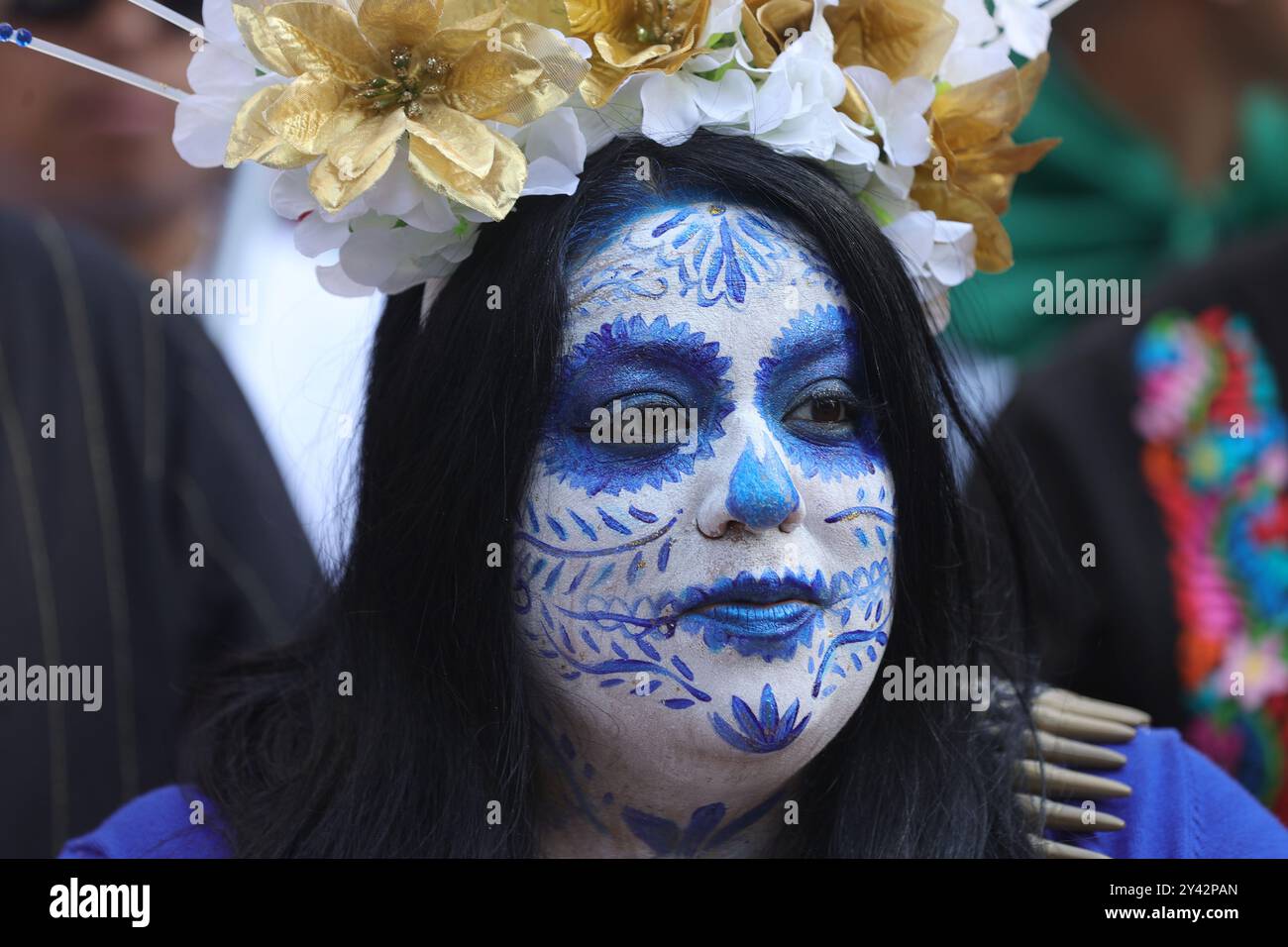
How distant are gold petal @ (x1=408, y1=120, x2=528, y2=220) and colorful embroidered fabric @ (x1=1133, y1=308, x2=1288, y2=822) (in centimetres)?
200

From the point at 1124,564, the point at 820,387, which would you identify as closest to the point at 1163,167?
the point at 1124,564

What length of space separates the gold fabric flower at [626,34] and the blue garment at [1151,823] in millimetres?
1190

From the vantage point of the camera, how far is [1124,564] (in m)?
3.69

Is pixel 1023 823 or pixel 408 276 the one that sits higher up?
pixel 408 276

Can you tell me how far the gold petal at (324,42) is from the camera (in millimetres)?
2219

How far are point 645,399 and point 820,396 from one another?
23 centimetres

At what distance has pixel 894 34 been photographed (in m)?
2.46

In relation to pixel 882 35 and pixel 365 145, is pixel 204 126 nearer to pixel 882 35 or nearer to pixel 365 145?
pixel 365 145

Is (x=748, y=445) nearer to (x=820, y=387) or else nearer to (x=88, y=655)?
(x=820, y=387)

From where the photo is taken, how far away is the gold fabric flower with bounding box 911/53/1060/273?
2543 millimetres

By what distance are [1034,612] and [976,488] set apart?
0.83ft

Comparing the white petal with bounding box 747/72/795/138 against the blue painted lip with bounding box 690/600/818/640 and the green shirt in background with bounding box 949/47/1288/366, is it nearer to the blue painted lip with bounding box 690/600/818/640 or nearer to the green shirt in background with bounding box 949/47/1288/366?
the blue painted lip with bounding box 690/600/818/640

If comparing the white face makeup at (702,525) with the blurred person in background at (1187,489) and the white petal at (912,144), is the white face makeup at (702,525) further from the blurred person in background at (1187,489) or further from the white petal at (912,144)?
the blurred person in background at (1187,489)

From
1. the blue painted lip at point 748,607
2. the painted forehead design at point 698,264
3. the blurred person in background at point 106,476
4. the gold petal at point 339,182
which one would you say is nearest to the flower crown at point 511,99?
the gold petal at point 339,182
